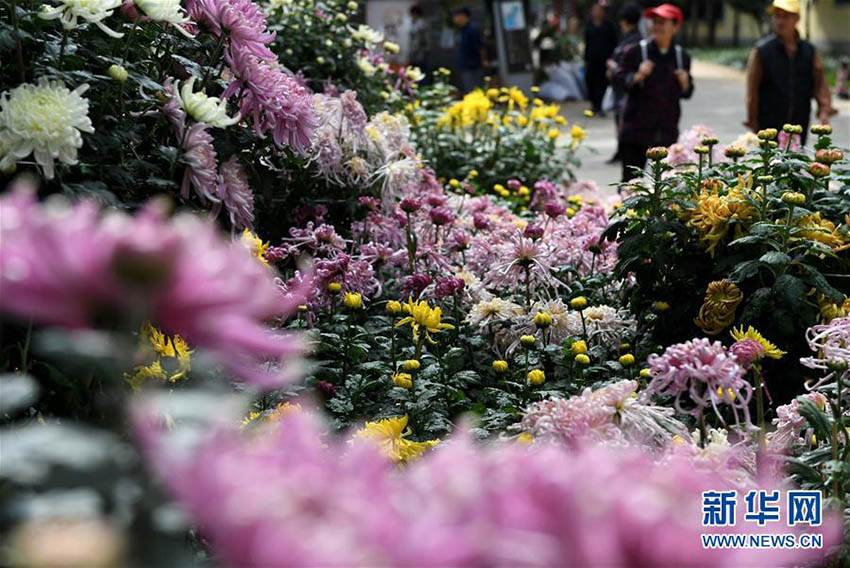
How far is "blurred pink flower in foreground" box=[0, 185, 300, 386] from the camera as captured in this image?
0.73 meters

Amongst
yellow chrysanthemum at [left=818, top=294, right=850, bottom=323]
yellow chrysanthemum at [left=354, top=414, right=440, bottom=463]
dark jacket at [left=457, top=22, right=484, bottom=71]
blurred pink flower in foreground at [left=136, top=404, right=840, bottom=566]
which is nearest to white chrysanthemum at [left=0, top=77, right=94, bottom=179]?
yellow chrysanthemum at [left=354, top=414, right=440, bottom=463]

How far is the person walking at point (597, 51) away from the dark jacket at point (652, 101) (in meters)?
8.19

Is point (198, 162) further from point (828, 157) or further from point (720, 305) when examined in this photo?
point (828, 157)

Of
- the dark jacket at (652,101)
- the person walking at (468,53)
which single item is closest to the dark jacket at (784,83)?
the dark jacket at (652,101)

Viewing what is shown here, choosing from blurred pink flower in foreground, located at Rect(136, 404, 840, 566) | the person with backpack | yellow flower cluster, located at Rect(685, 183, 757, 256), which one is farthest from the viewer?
the person with backpack

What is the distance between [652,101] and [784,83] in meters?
0.80

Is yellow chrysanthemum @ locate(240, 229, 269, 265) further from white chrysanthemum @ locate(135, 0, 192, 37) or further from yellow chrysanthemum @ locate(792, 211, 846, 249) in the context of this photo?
yellow chrysanthemum @ locate(792, 211, 846, 249)

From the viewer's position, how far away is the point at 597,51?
1504 centimetres

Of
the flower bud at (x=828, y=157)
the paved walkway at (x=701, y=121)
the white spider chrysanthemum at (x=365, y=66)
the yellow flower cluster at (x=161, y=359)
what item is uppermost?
the yellow flower cluster at (x=161, y=359)

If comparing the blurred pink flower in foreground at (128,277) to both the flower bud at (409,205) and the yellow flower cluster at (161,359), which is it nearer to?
the yellow flower cluster at (161,359)

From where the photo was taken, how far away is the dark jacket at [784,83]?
21.6ft

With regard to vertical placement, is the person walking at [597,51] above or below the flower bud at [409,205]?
below

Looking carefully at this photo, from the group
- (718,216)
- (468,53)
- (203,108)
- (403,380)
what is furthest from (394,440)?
Answer: (468,53)

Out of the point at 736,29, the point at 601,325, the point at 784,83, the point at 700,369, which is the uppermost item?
the point at 700,369
